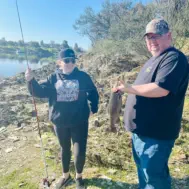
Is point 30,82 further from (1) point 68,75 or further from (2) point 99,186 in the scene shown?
(2) point 99,186

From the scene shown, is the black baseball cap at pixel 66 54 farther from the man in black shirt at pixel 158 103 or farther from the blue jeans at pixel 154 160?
the blue jeans at pixel 154 160

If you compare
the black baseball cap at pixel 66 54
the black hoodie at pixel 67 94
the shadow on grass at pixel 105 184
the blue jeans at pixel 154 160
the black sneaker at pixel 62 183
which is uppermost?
the black baseball cap at pixel 66 54

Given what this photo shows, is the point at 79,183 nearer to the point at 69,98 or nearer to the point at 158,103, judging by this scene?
the point at 69,98

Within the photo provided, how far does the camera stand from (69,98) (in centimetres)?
314

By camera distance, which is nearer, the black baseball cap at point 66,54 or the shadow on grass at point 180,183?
the black baseball cap at point 66,54

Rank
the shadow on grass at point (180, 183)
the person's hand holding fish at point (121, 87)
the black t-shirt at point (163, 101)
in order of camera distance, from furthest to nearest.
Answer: the shadow on grass at point (180, 183)
the person's hand holding fish at point (121, 87)
the black t-shirt at point (163, 101)

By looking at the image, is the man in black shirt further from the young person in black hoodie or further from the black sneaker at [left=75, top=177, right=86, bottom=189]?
the black sneaker at [left=75, top=177, right=86, bottom=189]

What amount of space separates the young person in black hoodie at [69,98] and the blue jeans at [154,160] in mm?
1008

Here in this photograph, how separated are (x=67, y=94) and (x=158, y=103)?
1.35 m

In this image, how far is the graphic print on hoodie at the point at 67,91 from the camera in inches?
123

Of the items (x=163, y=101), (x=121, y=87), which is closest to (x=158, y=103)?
(x=163, y=101)

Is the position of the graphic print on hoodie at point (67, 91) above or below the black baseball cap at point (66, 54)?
below

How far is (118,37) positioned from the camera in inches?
552

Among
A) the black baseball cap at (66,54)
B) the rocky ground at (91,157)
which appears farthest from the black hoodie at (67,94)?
the rocky ground at (91,157)
